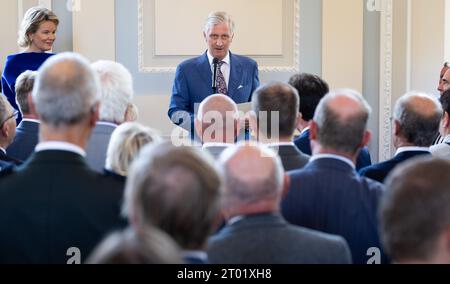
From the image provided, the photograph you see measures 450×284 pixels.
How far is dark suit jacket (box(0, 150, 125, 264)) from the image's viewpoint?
205 cm

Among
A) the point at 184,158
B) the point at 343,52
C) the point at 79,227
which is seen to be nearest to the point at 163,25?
the point at 343,52

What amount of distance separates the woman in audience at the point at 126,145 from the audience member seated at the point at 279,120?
2.12ft

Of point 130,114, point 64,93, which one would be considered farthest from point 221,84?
point 64,93

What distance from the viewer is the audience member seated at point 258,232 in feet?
6.57

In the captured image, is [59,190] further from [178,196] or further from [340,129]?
[340,129]

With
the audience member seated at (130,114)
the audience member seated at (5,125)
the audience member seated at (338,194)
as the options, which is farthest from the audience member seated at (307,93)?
the audience member seated at (5,125)

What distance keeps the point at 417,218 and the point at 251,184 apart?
544 mm

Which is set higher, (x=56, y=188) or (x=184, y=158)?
(x=184, y=158)

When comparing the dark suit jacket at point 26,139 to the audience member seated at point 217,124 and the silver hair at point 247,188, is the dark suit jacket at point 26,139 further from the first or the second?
the silver hair at point 247,188

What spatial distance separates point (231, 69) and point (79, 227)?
9.24 ft

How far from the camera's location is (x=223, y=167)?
6.70 feet

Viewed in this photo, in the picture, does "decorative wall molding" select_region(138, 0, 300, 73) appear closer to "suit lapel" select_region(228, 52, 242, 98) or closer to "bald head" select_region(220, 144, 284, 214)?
"suit lapel" select_region(228, 52, 242, 98)

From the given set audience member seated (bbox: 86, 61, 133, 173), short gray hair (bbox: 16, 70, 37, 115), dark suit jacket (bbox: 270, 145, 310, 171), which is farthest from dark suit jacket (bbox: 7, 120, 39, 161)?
dark suit jacket (bbox: 270, 145, 310, 171)

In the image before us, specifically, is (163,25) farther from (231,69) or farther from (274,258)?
(274,258)
